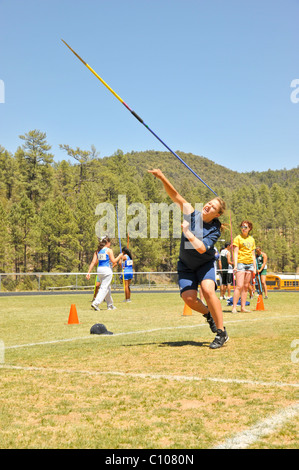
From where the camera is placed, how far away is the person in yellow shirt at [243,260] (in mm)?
13508

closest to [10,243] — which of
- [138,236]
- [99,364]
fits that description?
[138,236]

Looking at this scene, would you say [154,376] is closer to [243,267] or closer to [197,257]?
[197,257]

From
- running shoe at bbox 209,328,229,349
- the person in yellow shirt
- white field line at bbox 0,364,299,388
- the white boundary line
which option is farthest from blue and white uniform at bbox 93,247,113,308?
the white boundary line

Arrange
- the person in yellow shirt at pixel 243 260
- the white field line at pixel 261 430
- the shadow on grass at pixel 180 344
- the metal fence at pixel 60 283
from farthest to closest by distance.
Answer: the metal fence at pixel 60 283 → the person in yellow shirt at pixel 243 260 → the shadow on grass at pixel 180 344 → the white field line at pixel 261 430

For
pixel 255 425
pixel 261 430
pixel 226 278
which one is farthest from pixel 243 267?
pixel 261 430

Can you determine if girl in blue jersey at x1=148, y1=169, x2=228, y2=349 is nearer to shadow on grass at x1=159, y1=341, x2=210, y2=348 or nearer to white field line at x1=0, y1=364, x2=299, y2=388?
shadow on grass at x1=159, y1=341, x2=210, y2=348

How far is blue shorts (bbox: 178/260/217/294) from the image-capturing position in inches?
290

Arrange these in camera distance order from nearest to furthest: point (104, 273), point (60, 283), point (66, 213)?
1. point (104, 273)
2. point (60, 283)
3. point (66, 213)

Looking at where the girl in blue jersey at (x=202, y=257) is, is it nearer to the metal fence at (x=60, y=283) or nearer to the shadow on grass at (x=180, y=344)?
the shadow on grass at (x=180, y=344)

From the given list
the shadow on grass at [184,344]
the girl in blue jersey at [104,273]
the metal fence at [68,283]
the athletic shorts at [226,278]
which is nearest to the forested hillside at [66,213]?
the metal fence at [68,283]

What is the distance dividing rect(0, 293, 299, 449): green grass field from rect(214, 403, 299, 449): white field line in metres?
0.01

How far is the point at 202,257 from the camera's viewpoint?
23.8ft

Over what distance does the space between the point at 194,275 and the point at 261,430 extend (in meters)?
4.02
